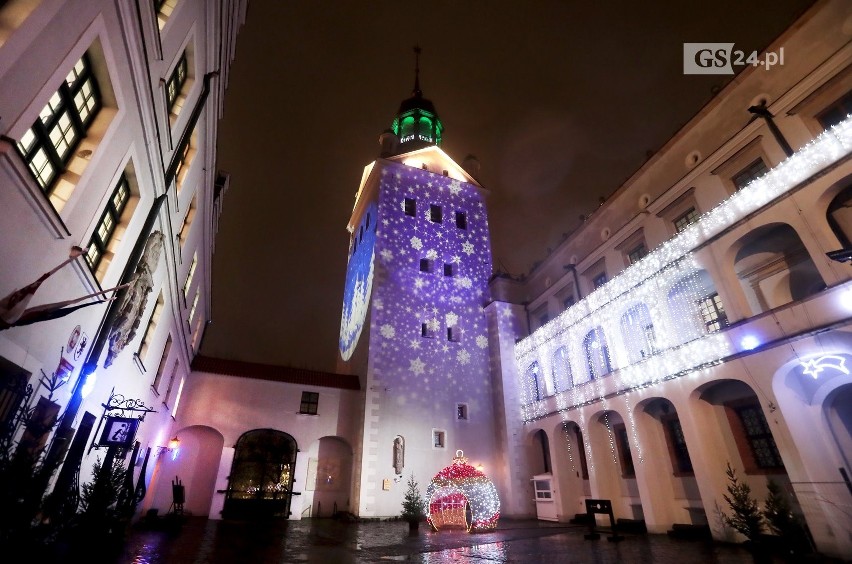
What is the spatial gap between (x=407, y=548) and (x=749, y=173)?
14.6 meters

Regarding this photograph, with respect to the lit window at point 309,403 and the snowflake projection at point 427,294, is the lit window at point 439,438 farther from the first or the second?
the lit window at point 309,403

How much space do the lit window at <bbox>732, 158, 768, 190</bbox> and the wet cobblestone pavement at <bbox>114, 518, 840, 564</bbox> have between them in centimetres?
994

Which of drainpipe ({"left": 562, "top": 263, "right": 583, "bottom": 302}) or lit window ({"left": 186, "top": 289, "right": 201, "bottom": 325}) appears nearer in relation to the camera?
lit window ({"left": 186, "top": 289, "right": 201, "bottom": 325})

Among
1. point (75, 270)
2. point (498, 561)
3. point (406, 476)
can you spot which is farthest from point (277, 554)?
point (406, 476)

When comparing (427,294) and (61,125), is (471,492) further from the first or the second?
(61,125)

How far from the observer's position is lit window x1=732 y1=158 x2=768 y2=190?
11932 mm

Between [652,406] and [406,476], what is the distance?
1075 cm

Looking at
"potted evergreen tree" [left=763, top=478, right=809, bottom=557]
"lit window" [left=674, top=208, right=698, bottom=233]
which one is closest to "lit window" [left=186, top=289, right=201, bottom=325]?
"lit window" [left=674, top=208, right=698, bottom=233]

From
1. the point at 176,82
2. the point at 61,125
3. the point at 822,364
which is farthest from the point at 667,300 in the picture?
the point at 61,125

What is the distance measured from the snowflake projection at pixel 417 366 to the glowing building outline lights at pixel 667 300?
6086 millimetres

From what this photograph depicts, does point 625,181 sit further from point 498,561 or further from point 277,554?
point 277,554

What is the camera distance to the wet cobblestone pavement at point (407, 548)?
7508 mm

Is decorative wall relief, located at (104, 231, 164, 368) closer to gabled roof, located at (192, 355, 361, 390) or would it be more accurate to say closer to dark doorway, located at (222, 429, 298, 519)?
gabled roof, located at (192, 355, 361, 390)

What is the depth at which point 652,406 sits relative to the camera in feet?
47.1
